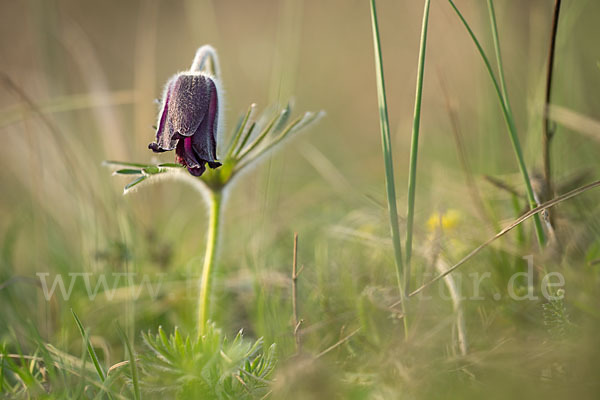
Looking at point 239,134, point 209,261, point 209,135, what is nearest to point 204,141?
point 209,135

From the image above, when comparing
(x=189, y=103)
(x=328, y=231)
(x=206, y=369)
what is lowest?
(x=206, y=369)

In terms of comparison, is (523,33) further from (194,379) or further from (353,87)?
(194,379)

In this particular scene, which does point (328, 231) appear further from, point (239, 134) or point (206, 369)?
point (206, 369)

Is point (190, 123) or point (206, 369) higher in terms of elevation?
point (190, 123)

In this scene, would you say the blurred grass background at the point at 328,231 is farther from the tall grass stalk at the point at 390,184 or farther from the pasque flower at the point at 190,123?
the pasque flower at the point at 190,123

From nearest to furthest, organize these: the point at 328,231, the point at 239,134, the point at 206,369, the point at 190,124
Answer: the point at 206,369, the point at 190,124, the point at 239,134, the point at 328,231

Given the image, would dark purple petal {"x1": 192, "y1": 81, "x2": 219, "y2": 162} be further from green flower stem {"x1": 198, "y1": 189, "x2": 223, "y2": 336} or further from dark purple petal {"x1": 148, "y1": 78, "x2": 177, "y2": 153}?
green flower stem {"x1": 198, "y1": 189, "x2": 223, "y2": 336}

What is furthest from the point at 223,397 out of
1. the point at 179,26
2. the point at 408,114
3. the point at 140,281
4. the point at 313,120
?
the point at 179,26

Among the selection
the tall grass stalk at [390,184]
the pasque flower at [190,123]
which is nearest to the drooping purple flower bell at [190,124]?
the pasque flower at [190,123]
